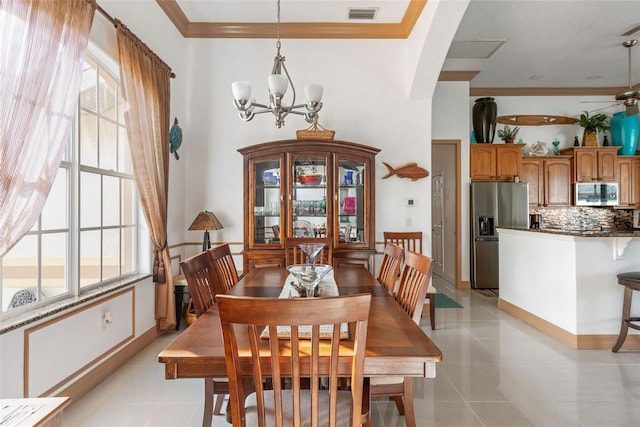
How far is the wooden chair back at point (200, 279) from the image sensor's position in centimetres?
172

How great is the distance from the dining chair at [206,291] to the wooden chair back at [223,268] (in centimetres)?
3

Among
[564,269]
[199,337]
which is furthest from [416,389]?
[564,269]

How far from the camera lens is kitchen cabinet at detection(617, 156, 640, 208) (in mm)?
5777

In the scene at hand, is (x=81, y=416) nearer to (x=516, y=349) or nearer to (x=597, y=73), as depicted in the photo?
(x=516, y=349)

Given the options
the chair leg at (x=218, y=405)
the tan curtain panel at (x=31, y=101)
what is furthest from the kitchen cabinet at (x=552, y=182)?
the tan curtain panel at (x=31, y=101)

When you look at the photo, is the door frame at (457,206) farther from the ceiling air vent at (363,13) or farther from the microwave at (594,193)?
the ceiling air vent at (363,13)

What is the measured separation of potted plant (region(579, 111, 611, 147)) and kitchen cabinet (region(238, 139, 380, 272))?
4298 millimetres

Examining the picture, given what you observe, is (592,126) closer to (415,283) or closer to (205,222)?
(415,283)

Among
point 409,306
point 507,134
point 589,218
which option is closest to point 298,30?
point 409,306

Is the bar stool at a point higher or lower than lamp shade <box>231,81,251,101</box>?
lower

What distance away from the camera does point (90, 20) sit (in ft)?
7.14

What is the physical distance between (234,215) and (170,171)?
0.83 metres

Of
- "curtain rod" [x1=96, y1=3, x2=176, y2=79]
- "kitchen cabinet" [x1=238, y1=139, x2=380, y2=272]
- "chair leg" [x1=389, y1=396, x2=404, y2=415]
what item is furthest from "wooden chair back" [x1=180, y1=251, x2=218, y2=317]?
"curtain rod" [x1=96, y1=3, x2=176, y2=79]

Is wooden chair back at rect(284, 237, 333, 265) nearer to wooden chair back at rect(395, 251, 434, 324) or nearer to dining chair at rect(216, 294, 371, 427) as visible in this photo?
wooden chair back at rect(395, 251, 434, 324)
